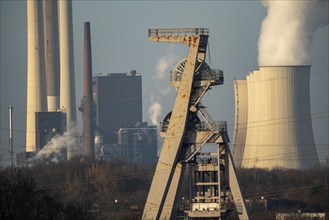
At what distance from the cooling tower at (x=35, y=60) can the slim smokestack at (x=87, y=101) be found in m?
4.65

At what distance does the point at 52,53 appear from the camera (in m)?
83.2

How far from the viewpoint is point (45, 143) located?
82938 mm

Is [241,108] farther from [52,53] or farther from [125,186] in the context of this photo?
[52,53]

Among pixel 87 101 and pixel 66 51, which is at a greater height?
pixel 66 51

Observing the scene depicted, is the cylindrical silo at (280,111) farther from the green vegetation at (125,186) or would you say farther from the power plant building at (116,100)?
the power plant building at (116,100)

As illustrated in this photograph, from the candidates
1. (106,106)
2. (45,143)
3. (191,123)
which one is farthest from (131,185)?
(106,106)

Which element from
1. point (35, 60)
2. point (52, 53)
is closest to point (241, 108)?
point (35, 60)

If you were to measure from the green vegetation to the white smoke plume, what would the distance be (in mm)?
15220

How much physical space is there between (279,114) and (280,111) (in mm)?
215

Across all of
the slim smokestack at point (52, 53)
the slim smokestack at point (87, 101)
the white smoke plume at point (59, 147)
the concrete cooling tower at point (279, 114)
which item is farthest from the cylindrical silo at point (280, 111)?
the slim smokestack at point (87, 101)

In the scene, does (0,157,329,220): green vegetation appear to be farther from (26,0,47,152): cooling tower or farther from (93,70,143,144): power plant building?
(93,70,143,144): power plant building

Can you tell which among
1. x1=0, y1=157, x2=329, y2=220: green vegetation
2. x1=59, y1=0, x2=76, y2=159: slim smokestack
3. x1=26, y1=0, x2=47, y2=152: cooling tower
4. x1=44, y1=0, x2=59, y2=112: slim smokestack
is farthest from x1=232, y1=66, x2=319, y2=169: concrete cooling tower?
x1=59, y1=0, x2=76, y2=159: slim smokestack

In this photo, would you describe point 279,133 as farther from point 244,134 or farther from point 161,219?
point 161,219

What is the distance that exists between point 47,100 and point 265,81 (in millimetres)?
36837
